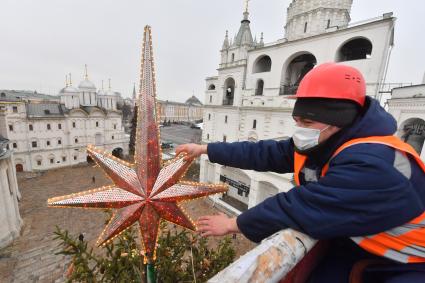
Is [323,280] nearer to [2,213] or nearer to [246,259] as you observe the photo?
[246,259]

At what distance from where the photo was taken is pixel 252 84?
66.7 ft

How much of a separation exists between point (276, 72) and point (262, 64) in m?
3.52

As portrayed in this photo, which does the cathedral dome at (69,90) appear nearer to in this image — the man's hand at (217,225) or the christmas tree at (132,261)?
the christmas tree at (132,261)

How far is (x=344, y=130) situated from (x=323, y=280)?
1.25 meters

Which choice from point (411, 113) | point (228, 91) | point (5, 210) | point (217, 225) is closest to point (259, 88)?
point (228, 91)

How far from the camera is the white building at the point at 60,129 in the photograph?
2768 centimetres

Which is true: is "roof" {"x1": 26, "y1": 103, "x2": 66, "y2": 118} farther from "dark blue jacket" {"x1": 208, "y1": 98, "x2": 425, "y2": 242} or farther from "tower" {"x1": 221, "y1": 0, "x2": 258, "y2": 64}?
"dark blue jacket" {"x1": 208, "y1": 98, "x2": 425, "y2": 242}

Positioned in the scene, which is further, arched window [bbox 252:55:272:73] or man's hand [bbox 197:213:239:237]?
arched window [bbox 252:55:272:73]

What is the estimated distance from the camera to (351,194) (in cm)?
136

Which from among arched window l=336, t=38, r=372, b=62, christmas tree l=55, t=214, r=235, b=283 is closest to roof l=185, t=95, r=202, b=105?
arched window l=336, t=38, r=372, b=62

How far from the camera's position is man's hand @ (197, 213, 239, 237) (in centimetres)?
194

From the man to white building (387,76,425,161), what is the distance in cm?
1291

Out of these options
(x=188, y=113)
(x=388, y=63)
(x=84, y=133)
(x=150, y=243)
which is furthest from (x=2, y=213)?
(x=188, y=113)

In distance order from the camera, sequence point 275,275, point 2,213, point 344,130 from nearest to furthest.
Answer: point 275,275 → point 344,130 → point 2,213
